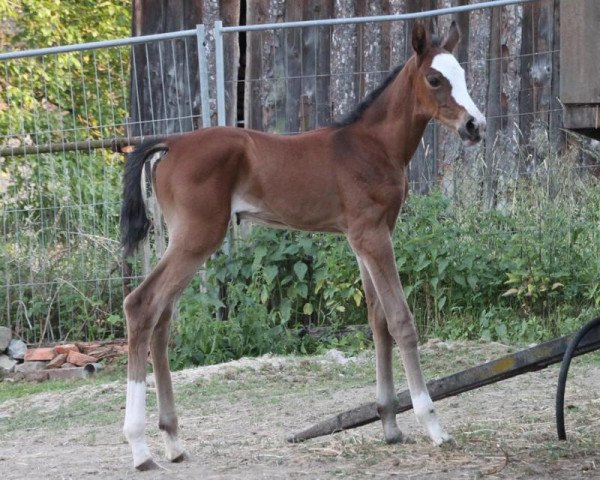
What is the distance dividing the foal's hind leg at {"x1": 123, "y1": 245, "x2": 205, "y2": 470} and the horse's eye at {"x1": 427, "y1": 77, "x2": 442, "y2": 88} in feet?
4.94

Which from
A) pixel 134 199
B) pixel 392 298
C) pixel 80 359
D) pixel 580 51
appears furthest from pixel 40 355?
pixel 580 51

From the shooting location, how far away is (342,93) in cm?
1115

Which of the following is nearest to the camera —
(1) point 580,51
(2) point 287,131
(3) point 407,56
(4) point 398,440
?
(1) point 580,51

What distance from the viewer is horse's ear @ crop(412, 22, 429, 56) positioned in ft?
20.4

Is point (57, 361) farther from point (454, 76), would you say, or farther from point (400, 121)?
point (454, 76)

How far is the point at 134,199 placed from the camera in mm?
6195

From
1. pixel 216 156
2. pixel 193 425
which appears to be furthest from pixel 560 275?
pixel 216 156

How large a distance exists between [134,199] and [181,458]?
1.34m

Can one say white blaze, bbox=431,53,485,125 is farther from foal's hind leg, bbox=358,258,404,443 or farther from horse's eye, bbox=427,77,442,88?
foal's hind leg, bbox=358,258,404,443

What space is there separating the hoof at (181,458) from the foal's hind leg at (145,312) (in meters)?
0.20

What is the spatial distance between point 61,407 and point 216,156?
2.92 m

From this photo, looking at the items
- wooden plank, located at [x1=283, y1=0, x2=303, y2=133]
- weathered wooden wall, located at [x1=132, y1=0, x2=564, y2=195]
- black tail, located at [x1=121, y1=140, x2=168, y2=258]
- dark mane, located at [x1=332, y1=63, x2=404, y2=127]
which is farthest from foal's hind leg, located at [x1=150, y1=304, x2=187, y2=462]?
wooden plank, located at [x1=283, y1=0, x2=303, y2=133]

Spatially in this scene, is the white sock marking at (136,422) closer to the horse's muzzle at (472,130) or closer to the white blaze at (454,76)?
the horse's muzzle at (472,130)

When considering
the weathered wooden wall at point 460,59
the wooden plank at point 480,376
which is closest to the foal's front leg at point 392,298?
the wooden plank at point 480,376
